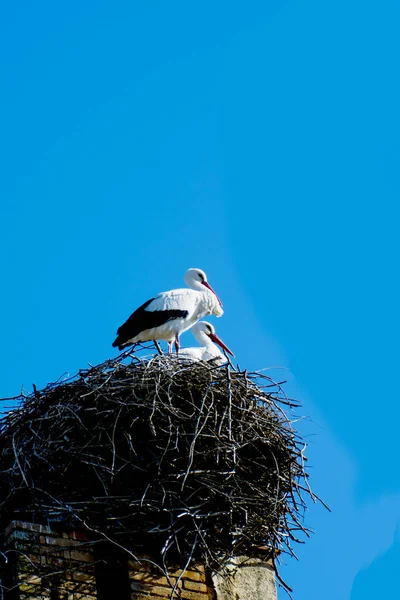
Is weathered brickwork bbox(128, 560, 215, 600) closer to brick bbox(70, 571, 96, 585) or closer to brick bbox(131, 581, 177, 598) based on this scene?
brick bbox(131, 581, 177, 598)

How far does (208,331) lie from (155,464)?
11.9 ft

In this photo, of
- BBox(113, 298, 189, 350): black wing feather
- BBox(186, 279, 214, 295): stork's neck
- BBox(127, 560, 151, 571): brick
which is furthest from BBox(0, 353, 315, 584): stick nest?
BBox(186, 279, 214, 295): stork's neck

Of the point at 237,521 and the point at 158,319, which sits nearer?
the point at 237,521

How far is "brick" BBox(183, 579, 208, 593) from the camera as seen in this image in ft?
21.6

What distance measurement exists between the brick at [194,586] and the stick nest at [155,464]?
158 millimetres

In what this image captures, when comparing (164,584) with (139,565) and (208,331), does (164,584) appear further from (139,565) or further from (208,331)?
(208,331)

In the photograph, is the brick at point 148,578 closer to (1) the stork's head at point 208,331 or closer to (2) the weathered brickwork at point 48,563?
(2) the weathered brickwork at point 48,563

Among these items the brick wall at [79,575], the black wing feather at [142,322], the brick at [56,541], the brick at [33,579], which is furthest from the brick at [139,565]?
the black wing feather at [142,322]

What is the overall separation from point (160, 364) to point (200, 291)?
3112 mm

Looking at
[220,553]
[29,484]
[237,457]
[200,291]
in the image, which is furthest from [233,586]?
[200,291]

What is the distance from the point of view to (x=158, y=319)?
9.61 meters

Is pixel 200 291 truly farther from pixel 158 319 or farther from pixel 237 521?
pixel 237 521

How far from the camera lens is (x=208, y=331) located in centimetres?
1022

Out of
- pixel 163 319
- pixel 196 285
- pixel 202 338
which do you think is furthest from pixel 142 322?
pixel 196 285
